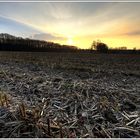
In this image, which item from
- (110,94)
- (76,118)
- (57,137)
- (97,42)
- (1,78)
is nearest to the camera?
(57,137)

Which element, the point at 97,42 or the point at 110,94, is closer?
the point at 110,94

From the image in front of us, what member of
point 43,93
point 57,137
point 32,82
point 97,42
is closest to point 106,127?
point 57,137

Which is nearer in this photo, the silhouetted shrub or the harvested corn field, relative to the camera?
the harvested corn field

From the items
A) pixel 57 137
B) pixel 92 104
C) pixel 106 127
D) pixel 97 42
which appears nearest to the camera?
pixel 57 137

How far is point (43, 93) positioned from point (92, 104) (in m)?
1.20

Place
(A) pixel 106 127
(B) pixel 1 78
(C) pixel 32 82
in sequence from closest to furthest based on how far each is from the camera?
(A) pixel 106 127 < (C) pixel 32 82 < (B) pixel 1 78

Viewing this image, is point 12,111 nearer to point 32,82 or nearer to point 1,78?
point 32,82

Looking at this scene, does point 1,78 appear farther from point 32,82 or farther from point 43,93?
point 43,93

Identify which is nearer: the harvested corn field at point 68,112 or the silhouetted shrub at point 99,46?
the harvested corn field at point 68,112

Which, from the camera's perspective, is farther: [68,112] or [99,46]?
[99,46]

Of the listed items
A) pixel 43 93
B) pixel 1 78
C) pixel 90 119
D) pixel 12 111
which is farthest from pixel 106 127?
pixel 1 78

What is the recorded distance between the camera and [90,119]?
358 centimetres

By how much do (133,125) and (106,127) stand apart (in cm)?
44

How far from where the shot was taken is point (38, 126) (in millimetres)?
3076
